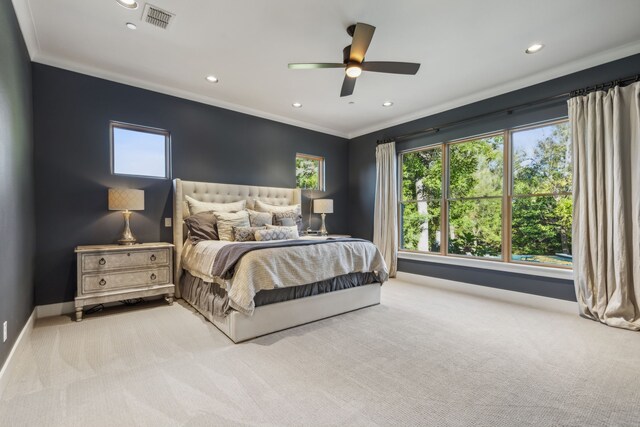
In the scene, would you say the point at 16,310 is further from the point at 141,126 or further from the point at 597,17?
the point at 597,17

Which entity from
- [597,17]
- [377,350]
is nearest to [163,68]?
[377,350]

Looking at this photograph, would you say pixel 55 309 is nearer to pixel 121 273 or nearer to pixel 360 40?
pixel 121 273

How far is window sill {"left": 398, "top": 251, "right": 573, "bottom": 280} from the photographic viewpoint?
11.5 ft

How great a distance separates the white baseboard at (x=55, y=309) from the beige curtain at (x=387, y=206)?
15.1 feet

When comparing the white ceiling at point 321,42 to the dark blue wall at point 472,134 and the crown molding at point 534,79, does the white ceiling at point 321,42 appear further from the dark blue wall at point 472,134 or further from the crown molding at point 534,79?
the dark blue wall at point 472,134

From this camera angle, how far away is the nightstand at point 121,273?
3.04 m

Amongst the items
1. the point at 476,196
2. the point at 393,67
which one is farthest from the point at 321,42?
the point at 476,196

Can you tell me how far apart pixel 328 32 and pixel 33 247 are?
383 cm

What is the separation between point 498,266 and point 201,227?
4.11 metres

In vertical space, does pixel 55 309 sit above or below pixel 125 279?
below

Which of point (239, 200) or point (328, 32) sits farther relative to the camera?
point (239, 200)

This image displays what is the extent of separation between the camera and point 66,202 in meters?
3.35

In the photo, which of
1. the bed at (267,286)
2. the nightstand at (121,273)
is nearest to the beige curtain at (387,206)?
the bed at (267,286)

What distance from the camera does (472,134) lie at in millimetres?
4375
